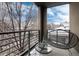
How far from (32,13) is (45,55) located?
714 mm

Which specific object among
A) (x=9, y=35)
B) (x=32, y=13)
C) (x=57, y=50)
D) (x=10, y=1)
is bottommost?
(x=57, y=50)

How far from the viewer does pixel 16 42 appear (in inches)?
67.6

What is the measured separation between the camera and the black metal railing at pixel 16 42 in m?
1.67

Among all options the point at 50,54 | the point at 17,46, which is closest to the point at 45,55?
the point at 50,54

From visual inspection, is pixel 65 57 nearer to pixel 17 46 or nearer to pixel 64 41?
pixel 64 41

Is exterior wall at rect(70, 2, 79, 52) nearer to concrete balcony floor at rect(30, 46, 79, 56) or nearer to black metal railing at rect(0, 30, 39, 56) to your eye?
concrete balcony floor at rect(30, 46, 79, 56)

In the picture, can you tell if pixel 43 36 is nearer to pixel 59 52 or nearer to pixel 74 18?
pixel 59 52

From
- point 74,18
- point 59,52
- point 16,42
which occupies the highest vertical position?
point 74,18

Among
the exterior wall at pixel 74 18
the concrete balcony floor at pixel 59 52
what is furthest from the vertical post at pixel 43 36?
the exterior wall at pixel 74 18

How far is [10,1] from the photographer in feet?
5.71

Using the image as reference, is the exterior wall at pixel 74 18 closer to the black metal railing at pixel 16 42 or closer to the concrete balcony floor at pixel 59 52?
the concrete balcony floor at pixel 59 52

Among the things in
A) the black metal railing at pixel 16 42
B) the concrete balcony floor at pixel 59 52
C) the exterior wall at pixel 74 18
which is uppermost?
the exterior wall at pixel 74 18

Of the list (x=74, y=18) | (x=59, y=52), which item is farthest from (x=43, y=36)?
(x=74, y=18)

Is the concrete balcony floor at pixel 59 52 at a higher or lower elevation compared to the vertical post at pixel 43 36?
lower
